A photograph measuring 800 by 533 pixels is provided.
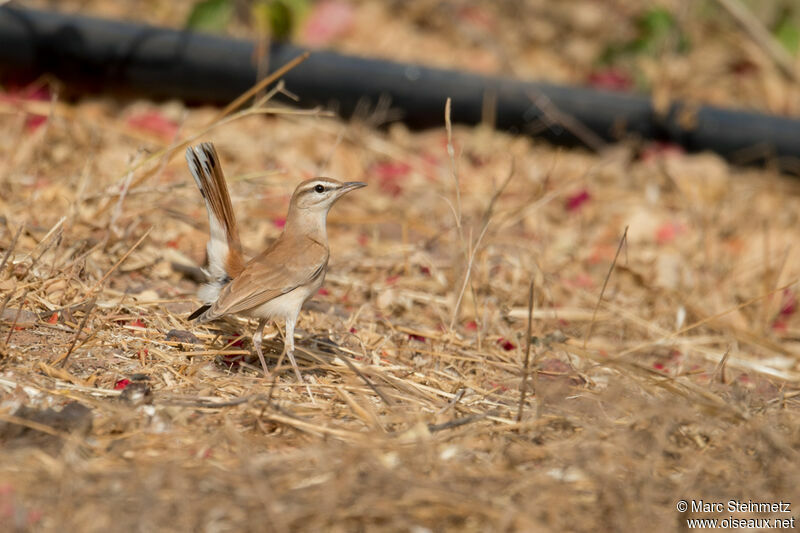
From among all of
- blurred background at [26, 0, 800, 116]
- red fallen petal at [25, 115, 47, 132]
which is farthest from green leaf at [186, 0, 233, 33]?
red fallen petal at [25, 115, 47, 132]

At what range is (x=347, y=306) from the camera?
535cm

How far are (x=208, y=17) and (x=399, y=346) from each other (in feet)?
14.8

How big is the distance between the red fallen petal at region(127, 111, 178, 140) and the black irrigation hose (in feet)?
1.07

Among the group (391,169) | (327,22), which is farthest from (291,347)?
(327,22)

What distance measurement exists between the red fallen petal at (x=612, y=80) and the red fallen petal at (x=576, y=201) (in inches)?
74.0

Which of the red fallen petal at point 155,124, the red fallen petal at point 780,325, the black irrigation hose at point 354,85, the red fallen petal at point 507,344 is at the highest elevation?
the black irrigation hose at point 354,85

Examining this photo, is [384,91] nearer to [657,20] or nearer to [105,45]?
[105,45]

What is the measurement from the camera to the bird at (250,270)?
14.0 feet

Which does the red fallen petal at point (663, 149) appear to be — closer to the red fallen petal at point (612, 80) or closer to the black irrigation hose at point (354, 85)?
the black irrigation hose at point (354, 85)

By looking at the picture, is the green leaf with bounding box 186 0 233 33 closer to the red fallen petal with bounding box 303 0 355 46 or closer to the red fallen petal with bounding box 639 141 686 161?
the red fallen petal with bounding box 303 0 355 46

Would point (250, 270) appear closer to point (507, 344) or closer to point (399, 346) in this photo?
point (399, 346)

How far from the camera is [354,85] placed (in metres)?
7.66

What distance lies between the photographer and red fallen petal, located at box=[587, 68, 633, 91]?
29.0ft

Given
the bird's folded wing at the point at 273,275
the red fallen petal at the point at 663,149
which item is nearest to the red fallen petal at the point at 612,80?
the red fallen petal at the point at 663,149
